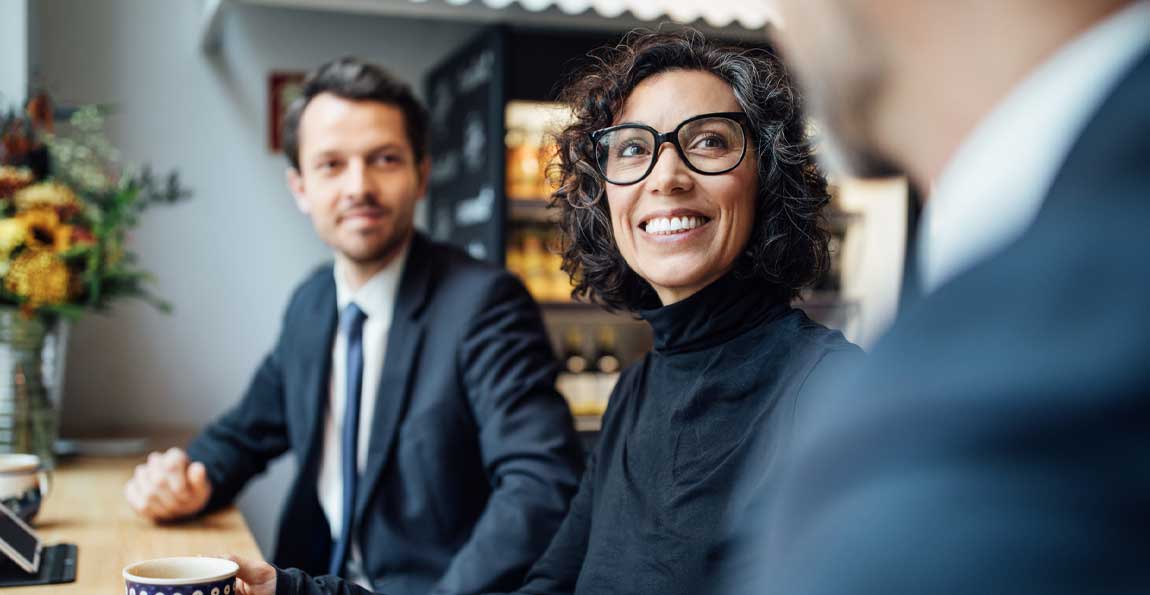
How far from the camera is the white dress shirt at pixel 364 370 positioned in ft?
6.81

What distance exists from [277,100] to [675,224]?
249cm

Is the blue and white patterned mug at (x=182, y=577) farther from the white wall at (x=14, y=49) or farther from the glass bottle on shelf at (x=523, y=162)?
the glass bottle on shelf at (x=523, y=162)

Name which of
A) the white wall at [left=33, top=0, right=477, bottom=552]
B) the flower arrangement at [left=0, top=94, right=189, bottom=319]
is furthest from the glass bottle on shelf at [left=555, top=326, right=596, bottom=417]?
the flower arrangement at [left=0, top=94, right=189, bottom=319]

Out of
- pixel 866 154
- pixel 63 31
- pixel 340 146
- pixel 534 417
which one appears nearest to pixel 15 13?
pixel 63 31

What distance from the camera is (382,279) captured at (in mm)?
2125

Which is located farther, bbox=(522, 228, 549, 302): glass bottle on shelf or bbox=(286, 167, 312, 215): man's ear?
bbox=(522, 228, 549, 302): glass bottle on shelf

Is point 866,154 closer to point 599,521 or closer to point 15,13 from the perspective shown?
point 599,521

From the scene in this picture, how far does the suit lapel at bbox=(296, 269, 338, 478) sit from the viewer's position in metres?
2.07

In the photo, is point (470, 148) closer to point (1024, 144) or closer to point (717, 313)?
point (717, 313)

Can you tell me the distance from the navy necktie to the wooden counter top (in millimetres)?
184

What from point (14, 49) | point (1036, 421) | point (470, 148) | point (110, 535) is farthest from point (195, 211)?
point (1036, 421)

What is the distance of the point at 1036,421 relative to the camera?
13.7 inches

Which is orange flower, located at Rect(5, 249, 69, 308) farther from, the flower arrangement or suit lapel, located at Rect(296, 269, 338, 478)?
suit lapel, located at Rect(296, 269, 338, 478)

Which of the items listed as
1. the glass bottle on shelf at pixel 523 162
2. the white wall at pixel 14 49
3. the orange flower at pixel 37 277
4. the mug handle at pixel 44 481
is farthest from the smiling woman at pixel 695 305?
the white wall at pixel 14 49
